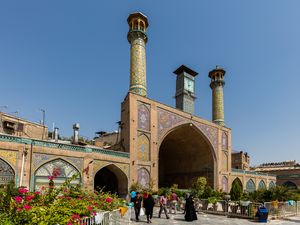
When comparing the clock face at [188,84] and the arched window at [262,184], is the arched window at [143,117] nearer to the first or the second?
the clock face at [188,84]

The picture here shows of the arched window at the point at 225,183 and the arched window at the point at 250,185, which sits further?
the arched window at the point at 250,185

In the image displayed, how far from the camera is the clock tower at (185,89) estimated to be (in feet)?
94.6

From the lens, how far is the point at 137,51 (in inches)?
970

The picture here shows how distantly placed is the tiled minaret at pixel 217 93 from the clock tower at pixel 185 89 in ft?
12.8

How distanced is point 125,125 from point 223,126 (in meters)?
15.1

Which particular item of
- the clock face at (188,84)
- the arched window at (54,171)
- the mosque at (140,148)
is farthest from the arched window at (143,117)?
the clock face at (188,84)

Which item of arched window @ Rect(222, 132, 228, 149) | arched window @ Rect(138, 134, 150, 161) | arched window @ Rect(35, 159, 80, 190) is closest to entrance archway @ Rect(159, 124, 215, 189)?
arched window @ Rect(222, 132, 228, 149)

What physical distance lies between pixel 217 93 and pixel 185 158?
8.95 metres

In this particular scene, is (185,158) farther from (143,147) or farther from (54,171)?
(54,171)

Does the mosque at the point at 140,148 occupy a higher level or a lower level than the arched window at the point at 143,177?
higher

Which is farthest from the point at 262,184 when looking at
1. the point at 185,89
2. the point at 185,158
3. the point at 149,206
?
the point at 149,206

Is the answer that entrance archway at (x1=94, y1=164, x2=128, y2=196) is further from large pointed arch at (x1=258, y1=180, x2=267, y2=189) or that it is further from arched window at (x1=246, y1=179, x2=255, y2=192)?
large pointed arch at (x1=258, y1=180, x2=267, y2=189)

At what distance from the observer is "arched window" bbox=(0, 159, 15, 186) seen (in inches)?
541

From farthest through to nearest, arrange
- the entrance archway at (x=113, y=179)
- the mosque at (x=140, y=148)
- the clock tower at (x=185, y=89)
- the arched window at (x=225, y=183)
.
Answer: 1. the arched window at (x=225, y=183)
2. the clock tower at (x=185, y=89)
3. the entrance archway at (x=113, y=179)
4. the mosque at (x=140, y=148)
